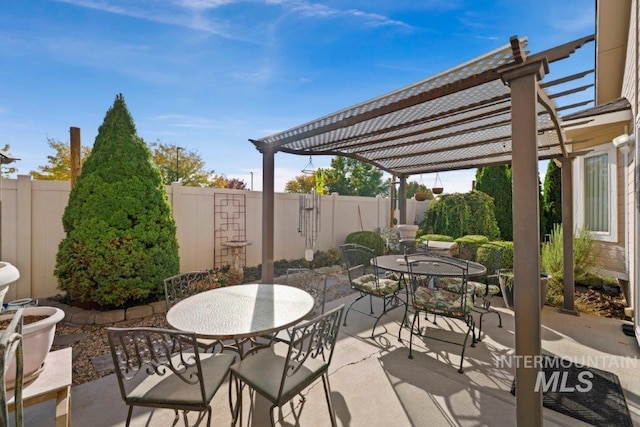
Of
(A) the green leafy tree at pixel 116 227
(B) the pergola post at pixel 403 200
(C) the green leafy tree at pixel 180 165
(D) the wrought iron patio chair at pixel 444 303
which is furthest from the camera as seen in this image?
(C) the green leafy tree at pixel 180 165

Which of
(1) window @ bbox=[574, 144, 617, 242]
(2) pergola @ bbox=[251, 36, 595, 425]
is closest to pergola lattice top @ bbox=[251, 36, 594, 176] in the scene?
(2) pergola @ bbox=[251, 36, 595, 425]

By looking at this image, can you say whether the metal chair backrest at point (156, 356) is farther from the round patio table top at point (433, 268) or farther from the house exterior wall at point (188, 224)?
the house exterior wall at point (188, 224)

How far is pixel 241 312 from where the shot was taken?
2186 mm

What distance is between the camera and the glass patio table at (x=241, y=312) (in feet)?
6.10

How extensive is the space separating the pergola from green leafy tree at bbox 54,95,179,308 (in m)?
1.53

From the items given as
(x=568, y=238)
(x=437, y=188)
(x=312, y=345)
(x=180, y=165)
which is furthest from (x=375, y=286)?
(x=180, y=165)

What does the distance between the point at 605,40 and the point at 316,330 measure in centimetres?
622

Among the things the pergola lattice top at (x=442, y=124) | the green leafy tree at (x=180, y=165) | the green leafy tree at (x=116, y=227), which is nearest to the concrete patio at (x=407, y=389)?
the green leafy tree at (x=116, y=227)

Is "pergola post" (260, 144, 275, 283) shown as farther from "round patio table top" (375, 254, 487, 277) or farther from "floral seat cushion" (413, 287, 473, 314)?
"floral seat cushion" (413, 287, 473, 314)

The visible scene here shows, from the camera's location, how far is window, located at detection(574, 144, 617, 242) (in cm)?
468

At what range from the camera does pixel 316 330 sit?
1804mm

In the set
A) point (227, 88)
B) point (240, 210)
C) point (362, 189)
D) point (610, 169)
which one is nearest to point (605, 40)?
point (610, 169)

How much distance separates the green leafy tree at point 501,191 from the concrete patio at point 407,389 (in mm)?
5549

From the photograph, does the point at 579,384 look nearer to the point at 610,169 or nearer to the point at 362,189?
the point at 610,169
